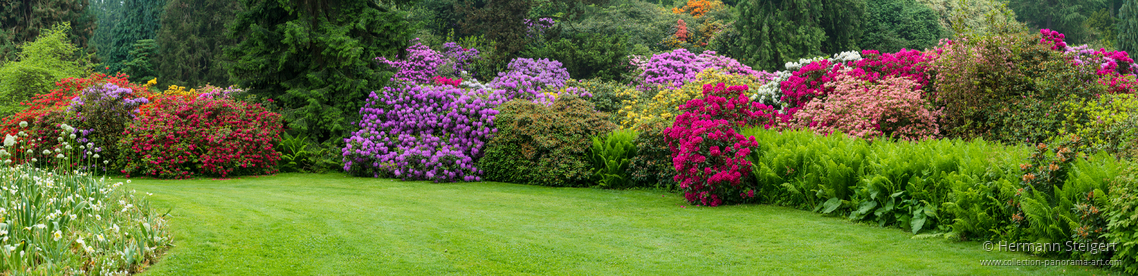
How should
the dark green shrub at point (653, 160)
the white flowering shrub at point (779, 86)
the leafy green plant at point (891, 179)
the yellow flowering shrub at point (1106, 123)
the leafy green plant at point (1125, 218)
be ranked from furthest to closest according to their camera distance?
the white flowering shrub at point (779, 86) < the dark green shrub at point (653, 160) < the yellow flowering shrub at point (1106, 123) < the leafy green plant at point (891, 179) < the leafy green plant at point (1125, 218)

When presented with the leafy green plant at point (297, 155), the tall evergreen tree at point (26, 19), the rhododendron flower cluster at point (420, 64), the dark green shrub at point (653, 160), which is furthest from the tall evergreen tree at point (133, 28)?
Answer: the dark green shrub at point (653, 160)

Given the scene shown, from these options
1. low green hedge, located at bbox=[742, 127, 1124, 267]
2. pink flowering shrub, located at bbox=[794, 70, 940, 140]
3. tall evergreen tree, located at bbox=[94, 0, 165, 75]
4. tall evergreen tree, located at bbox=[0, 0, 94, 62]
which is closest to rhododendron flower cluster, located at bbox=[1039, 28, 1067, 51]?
pink flowering shrub, located at bbox=[794, 70, 940, 140]

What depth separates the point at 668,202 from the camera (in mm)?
9414

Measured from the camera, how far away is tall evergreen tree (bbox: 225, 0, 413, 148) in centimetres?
1366

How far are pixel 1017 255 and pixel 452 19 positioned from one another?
2607 centimetres

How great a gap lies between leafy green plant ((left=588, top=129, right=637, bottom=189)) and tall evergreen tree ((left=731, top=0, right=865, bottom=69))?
649 inches

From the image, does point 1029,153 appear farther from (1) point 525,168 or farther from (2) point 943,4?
(2) point 943,4

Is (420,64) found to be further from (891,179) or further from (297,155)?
(891,179)

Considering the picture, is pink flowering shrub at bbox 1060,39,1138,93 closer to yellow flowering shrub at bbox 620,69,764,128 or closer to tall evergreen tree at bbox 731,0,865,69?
yellow flowering shrub at bbox 620,69,764,128

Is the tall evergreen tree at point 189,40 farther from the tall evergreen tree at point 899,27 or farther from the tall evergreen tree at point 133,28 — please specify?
the tall evergreen tree at point 899,27

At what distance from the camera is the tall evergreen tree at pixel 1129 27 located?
3097 cm

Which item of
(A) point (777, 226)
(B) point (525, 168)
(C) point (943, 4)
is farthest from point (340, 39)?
(C) point (943, 4)

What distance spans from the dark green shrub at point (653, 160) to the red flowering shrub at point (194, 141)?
251 inches

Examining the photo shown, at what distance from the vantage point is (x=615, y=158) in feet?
36.6
